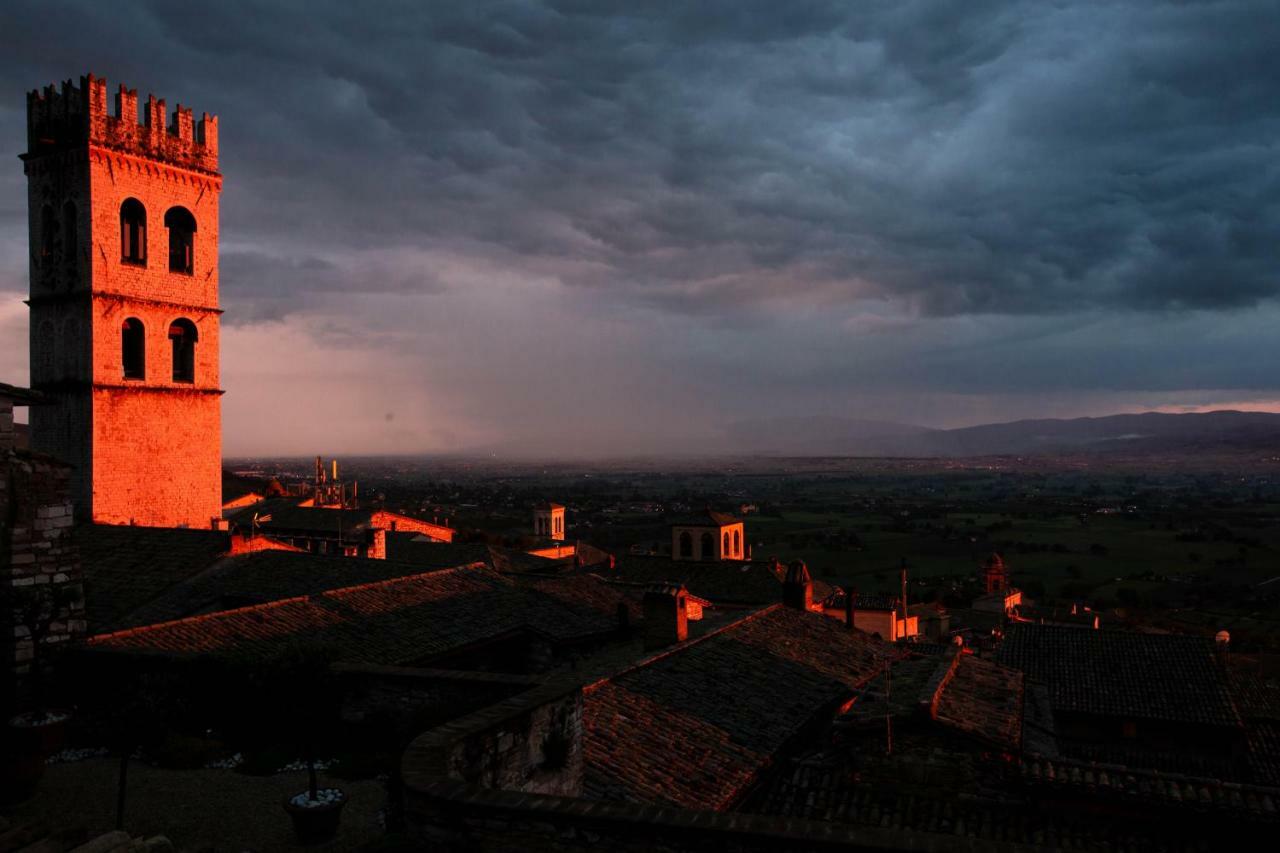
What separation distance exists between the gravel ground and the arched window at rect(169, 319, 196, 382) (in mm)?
21771

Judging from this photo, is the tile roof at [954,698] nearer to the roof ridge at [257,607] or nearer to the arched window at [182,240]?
the roof ridge at [257,607]

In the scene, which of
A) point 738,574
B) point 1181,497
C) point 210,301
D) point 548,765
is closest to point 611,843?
point 548,765

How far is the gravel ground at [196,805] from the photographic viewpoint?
816cm

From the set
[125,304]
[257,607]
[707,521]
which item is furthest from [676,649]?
[707,521]

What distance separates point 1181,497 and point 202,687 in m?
205

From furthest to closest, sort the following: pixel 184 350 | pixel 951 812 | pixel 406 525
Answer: pixel 406 525
pixel 184 350
pixel 951 812

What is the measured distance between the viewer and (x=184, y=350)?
1156 inches

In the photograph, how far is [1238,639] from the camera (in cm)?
4716

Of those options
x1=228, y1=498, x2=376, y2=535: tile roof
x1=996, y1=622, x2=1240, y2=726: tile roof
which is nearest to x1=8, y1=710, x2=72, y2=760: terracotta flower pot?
x1=996, y1=622, x2=1240, y2=726: tile roof

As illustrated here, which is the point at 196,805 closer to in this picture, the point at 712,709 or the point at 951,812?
the point at 712,709

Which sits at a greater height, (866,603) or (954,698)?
(954,698)

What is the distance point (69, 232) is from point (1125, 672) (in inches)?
1363

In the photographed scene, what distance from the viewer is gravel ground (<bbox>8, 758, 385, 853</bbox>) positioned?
26.8 feet

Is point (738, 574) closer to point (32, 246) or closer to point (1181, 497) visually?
point (32, 246)
